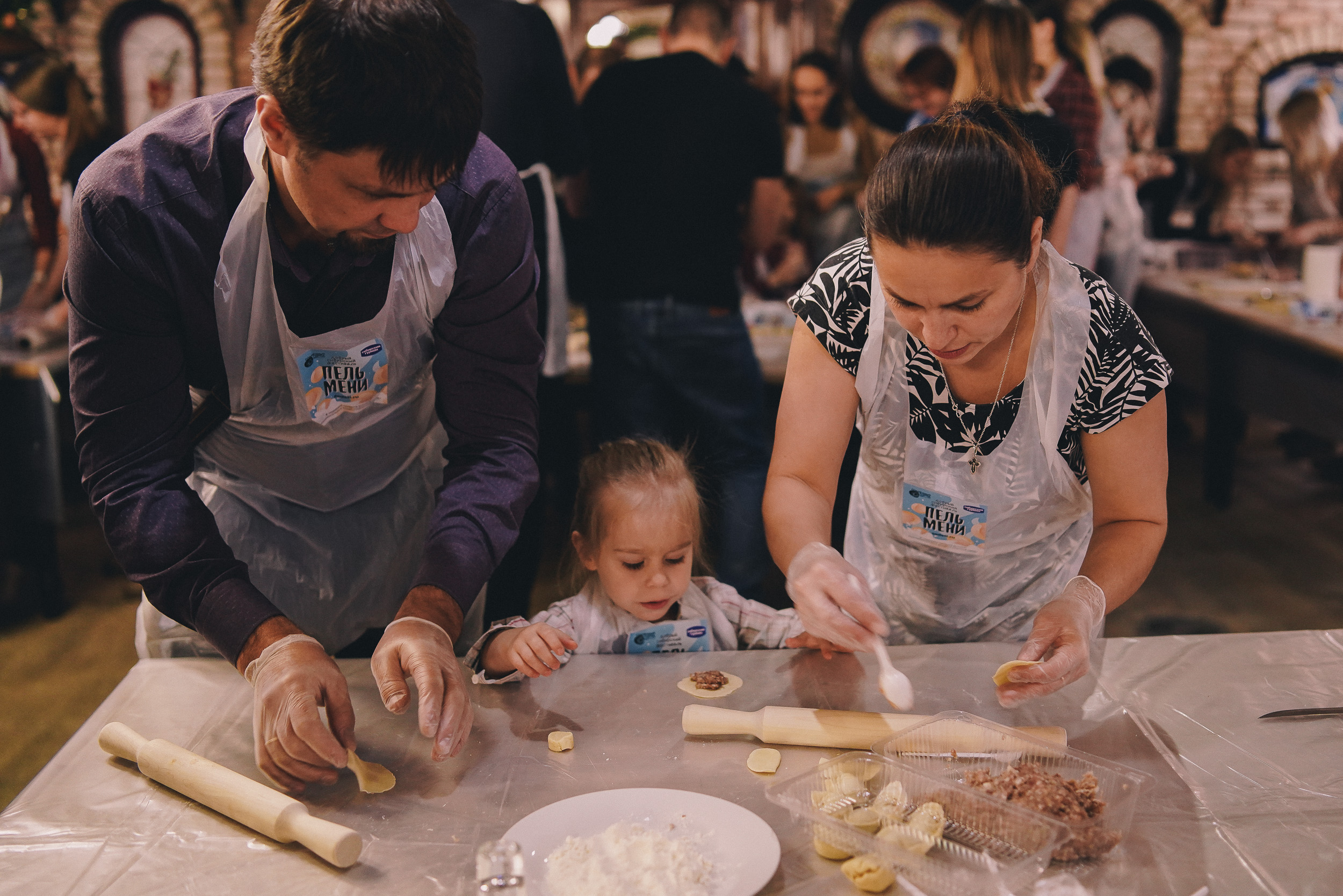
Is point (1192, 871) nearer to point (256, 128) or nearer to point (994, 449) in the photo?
point (994, 449)

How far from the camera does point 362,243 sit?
127 cm

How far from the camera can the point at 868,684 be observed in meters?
1.40

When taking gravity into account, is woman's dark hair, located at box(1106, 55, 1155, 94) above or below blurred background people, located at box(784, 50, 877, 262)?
above

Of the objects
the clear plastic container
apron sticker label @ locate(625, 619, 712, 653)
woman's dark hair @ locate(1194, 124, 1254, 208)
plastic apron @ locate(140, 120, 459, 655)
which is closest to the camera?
the clear plastic container

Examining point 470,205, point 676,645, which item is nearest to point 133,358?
point 470,205

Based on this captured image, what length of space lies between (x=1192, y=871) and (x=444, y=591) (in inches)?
35.3

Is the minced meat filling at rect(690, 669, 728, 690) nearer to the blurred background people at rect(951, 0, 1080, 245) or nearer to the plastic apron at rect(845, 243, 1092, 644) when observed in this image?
the plastic apron at rect(845, 243, 1092, 644)

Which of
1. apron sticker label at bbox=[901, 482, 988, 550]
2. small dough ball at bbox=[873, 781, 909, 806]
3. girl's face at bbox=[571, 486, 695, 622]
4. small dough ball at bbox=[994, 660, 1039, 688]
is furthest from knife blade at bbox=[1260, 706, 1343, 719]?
girl's face at bbox=[571, 486, 695, 622]

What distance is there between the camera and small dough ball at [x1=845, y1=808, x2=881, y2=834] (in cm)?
101

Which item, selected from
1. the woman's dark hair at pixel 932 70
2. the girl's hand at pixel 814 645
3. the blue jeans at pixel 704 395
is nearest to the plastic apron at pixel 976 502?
the girl's hand at pixel 814 645

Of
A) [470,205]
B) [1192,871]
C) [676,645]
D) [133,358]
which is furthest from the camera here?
[676,645]

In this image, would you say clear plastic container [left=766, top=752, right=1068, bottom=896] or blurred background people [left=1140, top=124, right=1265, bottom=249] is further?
blurred background people [left=1140, top=124, right=1265, bottom=249]

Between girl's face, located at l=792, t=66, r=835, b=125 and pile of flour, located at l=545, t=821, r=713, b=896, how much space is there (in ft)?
15.6

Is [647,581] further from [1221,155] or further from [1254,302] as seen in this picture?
[1221,155]
